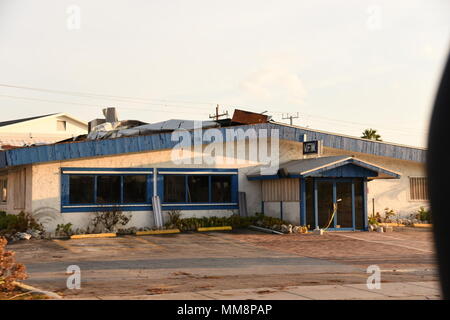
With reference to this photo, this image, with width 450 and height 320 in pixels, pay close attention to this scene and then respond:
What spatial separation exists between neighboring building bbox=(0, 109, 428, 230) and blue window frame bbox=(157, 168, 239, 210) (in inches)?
1.8

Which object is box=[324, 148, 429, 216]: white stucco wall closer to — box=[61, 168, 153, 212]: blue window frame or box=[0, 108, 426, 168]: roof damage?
box=[0, 108, 426, 168]: roof damage

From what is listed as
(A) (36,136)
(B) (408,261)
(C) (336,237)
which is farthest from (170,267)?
(A) (36,136)

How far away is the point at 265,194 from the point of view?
25812 mm

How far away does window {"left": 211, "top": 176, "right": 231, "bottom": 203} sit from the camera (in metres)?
25.2

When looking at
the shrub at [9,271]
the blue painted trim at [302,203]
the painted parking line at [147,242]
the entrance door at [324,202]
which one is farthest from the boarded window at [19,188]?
the shrub at [9,271]

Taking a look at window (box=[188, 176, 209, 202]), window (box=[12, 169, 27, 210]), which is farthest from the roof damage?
window (box=[188, 176, 209, 202])

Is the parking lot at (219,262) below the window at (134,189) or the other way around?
below

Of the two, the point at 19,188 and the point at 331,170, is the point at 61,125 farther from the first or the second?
the point at 331,170

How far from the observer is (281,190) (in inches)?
973

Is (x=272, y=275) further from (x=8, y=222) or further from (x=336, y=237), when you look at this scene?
(x=8, y=222)

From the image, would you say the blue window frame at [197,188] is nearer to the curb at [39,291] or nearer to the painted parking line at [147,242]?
the painted parking line at [147,242]

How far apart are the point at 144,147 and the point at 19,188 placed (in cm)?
557

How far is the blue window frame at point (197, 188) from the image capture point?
24234mm

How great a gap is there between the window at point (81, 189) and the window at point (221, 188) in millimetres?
5624
